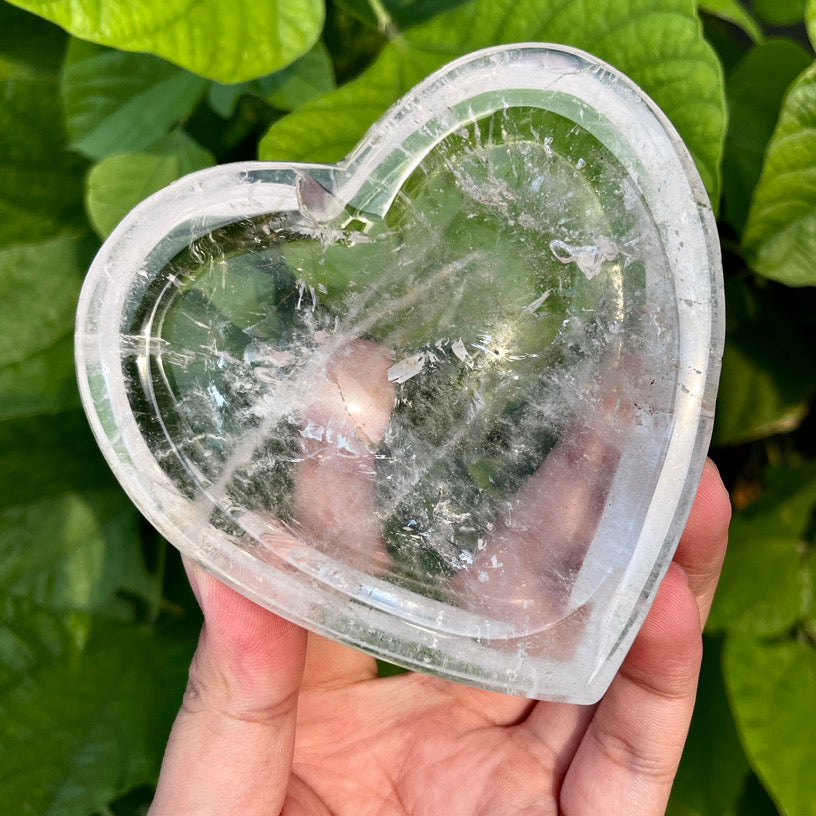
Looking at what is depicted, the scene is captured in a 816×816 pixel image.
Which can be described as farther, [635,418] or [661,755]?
[661,755]

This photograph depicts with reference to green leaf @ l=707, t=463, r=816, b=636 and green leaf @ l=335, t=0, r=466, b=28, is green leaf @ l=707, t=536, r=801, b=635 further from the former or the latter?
green leaf @ l=335, t=0, r=466, b=28

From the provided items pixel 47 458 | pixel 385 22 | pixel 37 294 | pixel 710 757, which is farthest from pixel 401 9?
pixel 710 757

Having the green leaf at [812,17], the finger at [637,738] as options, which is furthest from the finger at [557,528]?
the green leaf at [812,17]

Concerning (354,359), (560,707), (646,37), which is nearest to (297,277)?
(354,359)

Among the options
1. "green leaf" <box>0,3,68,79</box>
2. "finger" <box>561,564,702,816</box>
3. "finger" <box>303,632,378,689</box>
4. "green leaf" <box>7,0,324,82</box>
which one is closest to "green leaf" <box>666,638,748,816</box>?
"finger" <box>561,564,702,816</box>

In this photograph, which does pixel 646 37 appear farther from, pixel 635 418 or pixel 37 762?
pixel 37 762

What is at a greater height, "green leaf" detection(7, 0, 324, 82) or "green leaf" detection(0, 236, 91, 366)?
"green leaf" detection(7, 0, 324, 82)
